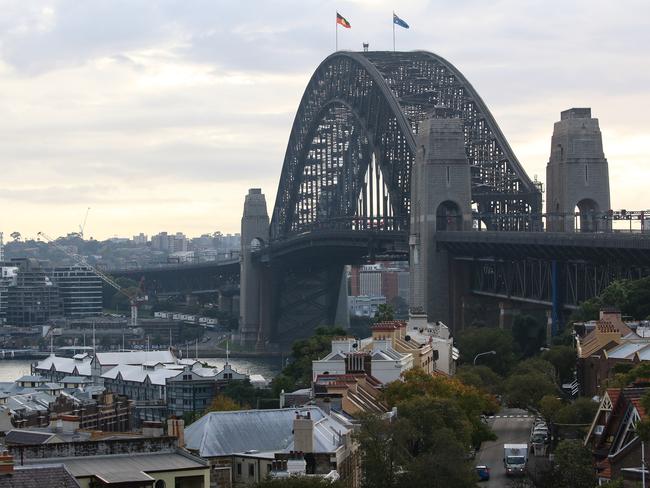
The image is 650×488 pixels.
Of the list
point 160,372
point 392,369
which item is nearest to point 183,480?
point 392,369

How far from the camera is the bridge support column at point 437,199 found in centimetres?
16238

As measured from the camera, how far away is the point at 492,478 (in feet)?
228

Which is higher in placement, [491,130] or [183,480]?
[491,130]

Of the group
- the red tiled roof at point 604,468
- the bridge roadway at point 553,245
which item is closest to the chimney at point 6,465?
the red tiled roof at point 604,468

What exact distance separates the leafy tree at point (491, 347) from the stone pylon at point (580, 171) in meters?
27.7

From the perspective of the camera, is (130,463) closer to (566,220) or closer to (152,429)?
(152,429)

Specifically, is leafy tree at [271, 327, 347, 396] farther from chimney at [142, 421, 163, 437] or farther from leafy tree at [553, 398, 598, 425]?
chimney at [142, 421, 163, 437]

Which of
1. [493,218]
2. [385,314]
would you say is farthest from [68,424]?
[493,218]

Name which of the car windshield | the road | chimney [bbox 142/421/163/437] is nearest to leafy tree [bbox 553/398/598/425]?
the car windshield

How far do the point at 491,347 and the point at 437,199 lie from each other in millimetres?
43180

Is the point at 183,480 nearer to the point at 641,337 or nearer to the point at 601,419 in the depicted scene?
the point at 601,419

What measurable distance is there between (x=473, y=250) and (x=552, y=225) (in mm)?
6326

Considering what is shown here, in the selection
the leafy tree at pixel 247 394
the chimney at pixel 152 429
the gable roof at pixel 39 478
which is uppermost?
the gable roof at pixel 39 478

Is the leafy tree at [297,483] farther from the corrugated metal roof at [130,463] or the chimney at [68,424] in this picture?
the chimney at [68,424]
